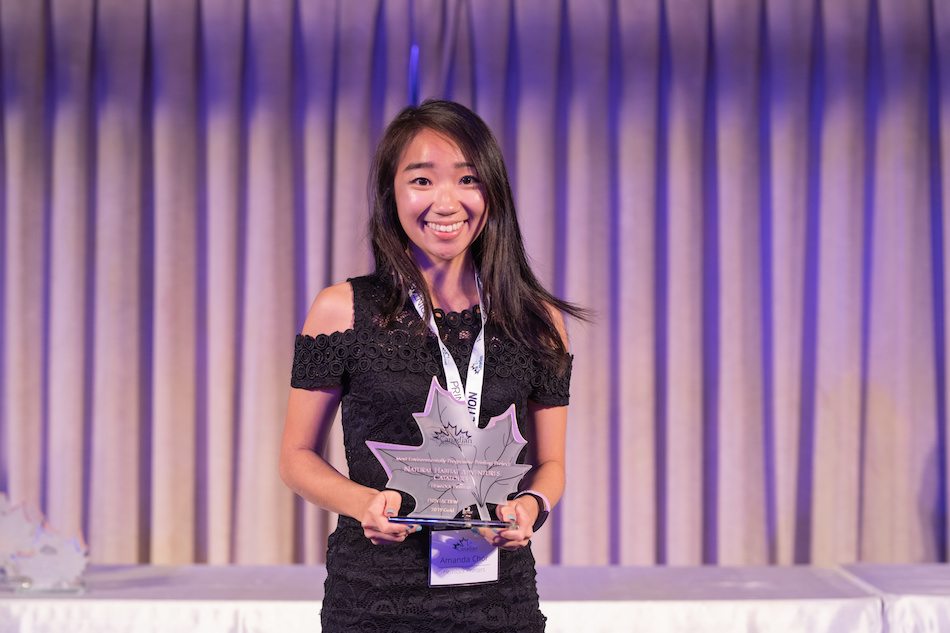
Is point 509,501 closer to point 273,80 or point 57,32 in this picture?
point 273,80

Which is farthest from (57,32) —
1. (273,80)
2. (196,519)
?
(196,519)

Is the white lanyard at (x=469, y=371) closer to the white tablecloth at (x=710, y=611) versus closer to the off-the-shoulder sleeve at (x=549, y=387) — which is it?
the off-the-shoulder sleeve at (x=549, y=387)

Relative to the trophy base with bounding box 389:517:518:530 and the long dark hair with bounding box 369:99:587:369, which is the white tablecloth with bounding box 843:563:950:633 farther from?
the trophy base with bounding box 389:517:518:530

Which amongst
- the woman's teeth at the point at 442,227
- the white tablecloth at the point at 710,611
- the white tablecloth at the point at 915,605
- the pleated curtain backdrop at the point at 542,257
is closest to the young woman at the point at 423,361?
the woman's teeth at the point at 442,227

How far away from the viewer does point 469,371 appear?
1295 mm

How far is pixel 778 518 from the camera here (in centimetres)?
319

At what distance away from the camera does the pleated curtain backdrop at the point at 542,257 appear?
3.15 metres

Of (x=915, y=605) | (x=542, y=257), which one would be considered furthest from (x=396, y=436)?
(x=542, y=257)

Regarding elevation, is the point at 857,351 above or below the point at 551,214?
below

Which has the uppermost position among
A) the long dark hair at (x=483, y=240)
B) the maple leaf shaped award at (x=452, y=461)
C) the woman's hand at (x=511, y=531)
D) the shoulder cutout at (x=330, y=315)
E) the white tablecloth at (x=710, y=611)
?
the long dark hair at (x=483, y=240)

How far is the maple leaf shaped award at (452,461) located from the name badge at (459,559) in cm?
6

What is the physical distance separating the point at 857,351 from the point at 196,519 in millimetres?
2659

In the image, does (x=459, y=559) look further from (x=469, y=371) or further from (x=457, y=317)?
(x=457, y=317)

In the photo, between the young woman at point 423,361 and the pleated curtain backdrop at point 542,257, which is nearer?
the young woman at point 423,361
